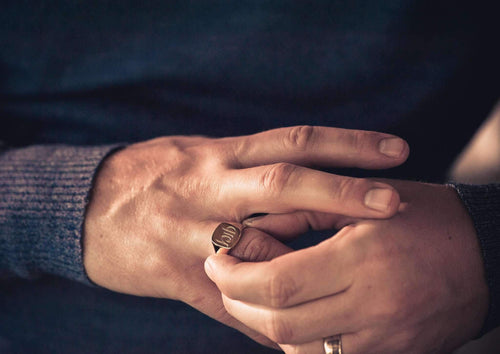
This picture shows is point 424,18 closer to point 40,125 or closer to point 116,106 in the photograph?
point 116,106

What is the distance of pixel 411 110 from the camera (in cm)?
106

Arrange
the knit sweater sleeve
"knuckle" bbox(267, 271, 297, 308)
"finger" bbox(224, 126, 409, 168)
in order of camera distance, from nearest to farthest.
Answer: "knuckle" bbox(267, 271, 297, 308), "finger" bbox(224, 126, 409, 168), the knit sweater sleeve

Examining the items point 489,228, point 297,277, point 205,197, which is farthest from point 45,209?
point 489,228

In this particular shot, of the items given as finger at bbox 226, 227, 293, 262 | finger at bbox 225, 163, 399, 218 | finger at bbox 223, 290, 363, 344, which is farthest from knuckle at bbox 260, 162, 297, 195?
finger at bbox 223, 290, 363, 344

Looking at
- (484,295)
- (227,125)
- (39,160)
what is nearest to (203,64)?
(227,125)

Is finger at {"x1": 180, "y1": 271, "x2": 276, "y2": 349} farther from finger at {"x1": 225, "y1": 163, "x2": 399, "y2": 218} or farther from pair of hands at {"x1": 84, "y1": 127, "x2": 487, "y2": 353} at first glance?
finger at {"x1": 225, "y1": 163, "x2": 399, "y2": 218}

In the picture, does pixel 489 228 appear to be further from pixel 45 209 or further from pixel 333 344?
pixel 45 209

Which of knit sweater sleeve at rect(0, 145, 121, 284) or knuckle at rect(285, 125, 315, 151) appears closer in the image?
knuckle at rect(285, 125, 315, 151)

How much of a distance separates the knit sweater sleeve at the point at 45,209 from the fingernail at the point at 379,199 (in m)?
0.60

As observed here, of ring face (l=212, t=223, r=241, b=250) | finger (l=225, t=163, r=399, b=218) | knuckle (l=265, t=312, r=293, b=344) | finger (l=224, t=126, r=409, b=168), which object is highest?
finger (l=224, t=126, r=409, b=168)

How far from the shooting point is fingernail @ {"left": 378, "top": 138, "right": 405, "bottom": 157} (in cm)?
76

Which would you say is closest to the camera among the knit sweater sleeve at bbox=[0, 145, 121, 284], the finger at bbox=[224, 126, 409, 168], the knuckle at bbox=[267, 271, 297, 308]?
the knuckle at bbox=[267, 271, 297, 308]

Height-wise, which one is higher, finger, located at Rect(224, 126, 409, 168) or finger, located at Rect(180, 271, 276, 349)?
finger, located at Rect(224, 126, 409, 168)

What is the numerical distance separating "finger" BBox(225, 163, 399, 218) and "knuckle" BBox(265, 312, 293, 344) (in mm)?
204
